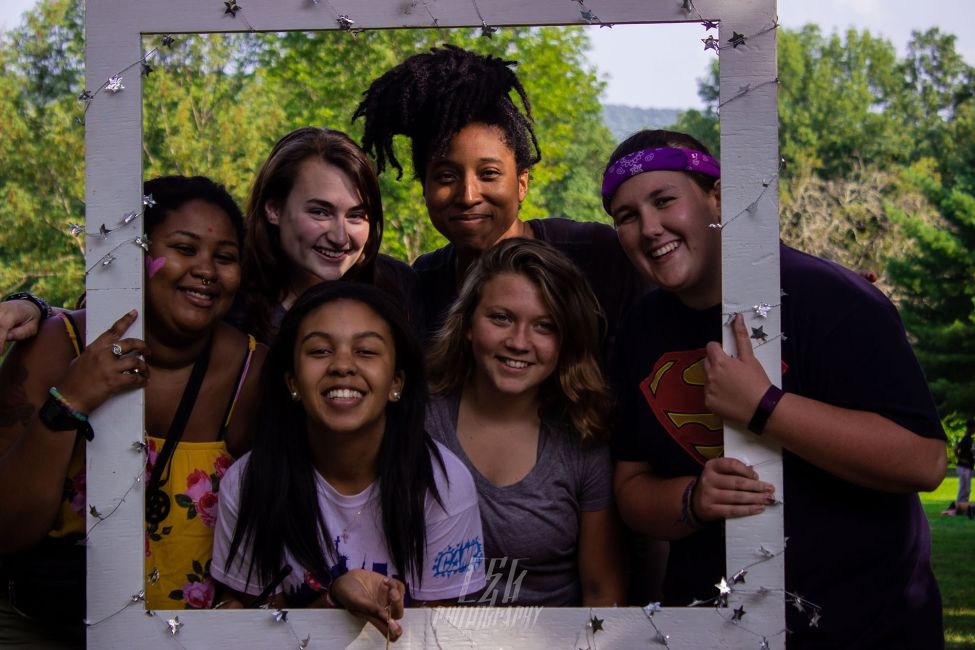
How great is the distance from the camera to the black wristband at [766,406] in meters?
2.24

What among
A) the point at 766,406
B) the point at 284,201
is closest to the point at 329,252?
the point at 284,201

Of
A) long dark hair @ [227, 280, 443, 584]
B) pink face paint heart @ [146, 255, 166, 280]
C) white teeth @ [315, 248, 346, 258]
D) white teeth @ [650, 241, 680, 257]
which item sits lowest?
long dark hair @ [227, 280, 443, 584]

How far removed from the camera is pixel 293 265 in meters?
3.25

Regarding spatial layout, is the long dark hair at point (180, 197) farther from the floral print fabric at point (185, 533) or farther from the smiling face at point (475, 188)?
the smiling face at point (475, 188)

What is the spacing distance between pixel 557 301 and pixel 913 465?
971mm

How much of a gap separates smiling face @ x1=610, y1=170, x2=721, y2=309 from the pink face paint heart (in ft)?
3.65

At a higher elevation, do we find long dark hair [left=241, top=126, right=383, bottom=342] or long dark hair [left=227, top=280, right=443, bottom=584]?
long dark hair [left=241, top=126, right=383, bottom=342]

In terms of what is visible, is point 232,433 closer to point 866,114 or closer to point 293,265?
point 293,265

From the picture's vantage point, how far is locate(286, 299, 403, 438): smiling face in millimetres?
2586

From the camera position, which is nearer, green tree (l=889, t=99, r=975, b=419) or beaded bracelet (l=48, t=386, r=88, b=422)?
beaded bracelet (l=48, t=386, r=88, b=422)

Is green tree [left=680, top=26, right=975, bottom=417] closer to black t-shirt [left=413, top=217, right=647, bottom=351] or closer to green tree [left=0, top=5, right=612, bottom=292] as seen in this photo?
black t-shirt [left=413, top=217, right=647, bottom=351]

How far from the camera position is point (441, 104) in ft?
11.0

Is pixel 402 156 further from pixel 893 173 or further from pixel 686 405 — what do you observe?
pixel 893 173

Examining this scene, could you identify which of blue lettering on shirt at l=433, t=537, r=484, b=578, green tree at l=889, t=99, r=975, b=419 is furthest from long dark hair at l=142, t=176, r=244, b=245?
green tree at l=889, t=99, r=975, b=419
